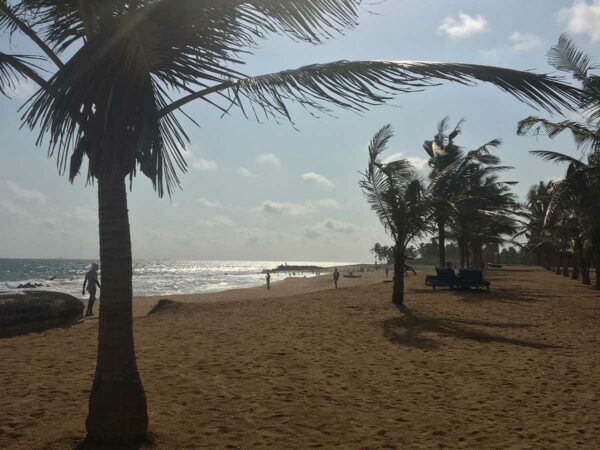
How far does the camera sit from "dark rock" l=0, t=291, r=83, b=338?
9.66m

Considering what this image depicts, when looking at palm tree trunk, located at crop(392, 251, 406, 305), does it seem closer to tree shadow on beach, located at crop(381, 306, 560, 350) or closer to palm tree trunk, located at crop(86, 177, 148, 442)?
tree shadow on beach, located at crop(381, 306, 560, 350)

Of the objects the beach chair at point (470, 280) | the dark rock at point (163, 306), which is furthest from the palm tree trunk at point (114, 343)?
the beach chair at point (470, 280)

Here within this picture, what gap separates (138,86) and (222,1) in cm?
84

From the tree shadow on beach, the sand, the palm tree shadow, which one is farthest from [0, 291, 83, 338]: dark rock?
the tree shadow on beach

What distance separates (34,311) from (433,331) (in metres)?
8.84

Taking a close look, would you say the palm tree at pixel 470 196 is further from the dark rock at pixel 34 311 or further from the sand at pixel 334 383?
the dark rock at pixel 34 311

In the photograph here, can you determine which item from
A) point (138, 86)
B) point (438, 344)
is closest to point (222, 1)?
point (138, 86)

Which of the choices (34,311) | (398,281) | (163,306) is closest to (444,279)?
(398,281)

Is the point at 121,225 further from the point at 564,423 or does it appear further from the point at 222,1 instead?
the point at 564,423

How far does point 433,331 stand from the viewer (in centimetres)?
893

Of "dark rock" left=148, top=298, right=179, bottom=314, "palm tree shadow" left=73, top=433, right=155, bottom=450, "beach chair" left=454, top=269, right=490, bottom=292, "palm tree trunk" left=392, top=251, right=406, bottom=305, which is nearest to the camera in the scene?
"palm tree shadow" left=73, top=433, right=155, bottom=450

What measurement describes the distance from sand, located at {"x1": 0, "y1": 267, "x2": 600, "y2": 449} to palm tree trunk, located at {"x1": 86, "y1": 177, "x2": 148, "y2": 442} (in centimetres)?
35

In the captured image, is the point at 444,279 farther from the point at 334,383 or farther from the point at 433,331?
the point at 334,383

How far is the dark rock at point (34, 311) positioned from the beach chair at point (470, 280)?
1307cm
